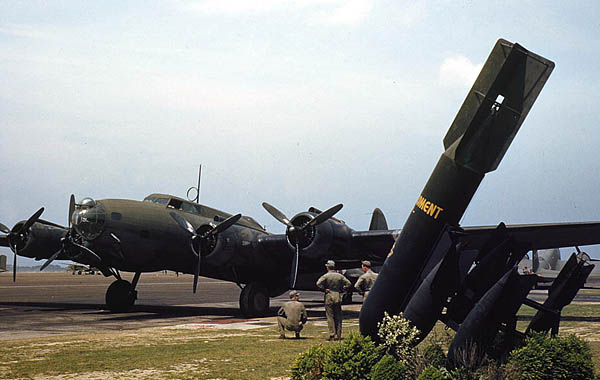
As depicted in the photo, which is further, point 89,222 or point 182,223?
point 182,223

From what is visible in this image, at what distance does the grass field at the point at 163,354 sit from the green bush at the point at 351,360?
212 cm

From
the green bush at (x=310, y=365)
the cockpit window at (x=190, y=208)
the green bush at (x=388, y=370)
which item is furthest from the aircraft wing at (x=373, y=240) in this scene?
the green bush at (x=388, y=370)

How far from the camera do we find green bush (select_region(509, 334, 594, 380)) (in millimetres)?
8062

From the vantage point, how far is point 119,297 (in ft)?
79.4

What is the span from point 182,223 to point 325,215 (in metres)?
5.12

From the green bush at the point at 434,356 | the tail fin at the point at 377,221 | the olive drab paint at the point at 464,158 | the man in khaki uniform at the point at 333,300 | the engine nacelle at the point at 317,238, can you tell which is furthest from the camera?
the tail fin at the point at 377,221

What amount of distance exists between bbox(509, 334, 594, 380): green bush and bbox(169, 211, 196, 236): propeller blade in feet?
50.6

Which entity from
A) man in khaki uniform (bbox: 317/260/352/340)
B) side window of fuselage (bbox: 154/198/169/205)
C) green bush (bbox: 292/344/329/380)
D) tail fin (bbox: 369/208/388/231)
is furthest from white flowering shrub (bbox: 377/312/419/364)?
tail fin (bbox: 369/208/388/231)

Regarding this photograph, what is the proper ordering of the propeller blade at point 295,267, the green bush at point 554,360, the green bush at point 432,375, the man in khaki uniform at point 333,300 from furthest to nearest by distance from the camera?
the propeller blade at point 295,267 < the man in khaki uniform at point 333,300 < the green bush at point 554,360 < the green bush at point 432,375

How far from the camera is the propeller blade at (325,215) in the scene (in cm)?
2144

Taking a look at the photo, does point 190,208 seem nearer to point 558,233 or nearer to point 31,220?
point 31,220

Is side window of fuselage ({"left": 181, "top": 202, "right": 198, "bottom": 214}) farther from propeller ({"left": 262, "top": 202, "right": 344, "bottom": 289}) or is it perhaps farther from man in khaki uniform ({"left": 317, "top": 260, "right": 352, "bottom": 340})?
man in khaki uniform ({"left": 317, "top": 260, "right": 352, "bottom": 340})

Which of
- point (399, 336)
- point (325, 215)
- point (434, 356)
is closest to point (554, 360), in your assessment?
point (434, 356)

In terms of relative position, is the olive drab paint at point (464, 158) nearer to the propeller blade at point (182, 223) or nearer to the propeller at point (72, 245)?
the propeller blade at point (182, 223)
